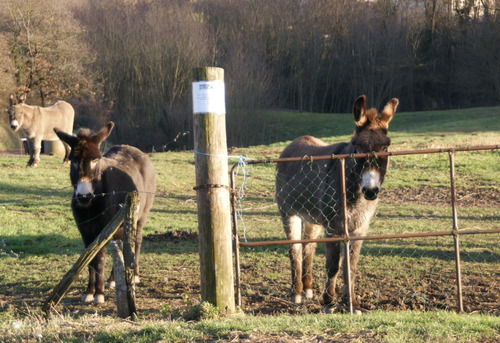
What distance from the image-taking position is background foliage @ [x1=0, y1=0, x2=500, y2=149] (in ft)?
126

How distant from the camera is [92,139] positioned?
7191mm

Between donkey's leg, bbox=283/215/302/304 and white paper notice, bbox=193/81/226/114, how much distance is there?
2.68 metres

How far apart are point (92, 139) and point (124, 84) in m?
36.4

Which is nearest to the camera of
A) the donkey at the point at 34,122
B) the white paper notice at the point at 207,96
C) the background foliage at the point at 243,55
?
the white paper notice at the point at 207,96

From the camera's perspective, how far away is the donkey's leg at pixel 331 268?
6625 millimetres

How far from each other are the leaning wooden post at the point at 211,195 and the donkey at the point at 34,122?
15306mm

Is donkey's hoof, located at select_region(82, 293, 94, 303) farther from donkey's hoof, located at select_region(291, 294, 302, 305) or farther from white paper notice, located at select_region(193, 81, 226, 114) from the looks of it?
white paper notice, located at select_region(193, 81, 226, 114)

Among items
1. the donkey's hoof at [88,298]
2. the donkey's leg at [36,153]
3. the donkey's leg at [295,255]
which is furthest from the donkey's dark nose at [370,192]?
the donkey's leg at [36,153]

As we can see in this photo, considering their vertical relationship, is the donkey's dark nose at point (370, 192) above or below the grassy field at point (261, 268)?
above

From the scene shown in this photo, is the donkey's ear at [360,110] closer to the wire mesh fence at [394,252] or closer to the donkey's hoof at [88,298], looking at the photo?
the wire mesh fence at [394,252]

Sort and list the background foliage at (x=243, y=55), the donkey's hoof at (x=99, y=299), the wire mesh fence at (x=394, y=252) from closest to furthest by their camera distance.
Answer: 1. the wire mesh fence at (x=394, y=252)
2. the donkey's hoof at (x=99, y=299)
3. the background foliage at (x=243, y=55)

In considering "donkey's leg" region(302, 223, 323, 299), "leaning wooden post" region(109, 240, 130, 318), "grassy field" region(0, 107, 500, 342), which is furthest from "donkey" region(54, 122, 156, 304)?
"donkey's leg" region(302, 223, 323, 299)

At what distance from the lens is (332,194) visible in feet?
21.8

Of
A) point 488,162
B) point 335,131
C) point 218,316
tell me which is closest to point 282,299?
point 218,316
